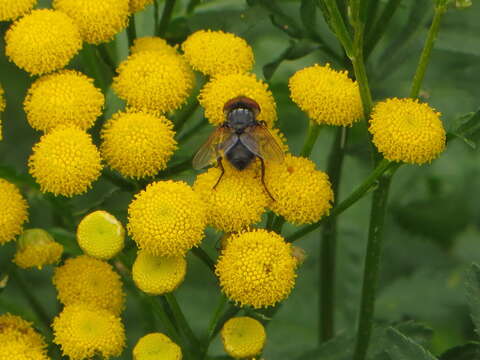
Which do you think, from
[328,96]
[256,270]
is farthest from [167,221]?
[328,96]

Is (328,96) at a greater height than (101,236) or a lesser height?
greater

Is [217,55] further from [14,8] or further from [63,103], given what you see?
[14,8]

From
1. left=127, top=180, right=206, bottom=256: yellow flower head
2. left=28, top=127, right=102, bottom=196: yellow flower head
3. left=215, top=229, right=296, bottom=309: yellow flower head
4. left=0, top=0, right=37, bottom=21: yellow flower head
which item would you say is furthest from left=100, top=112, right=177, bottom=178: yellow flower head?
left=0, top=0, right=37, bottom=21: yellow flower head

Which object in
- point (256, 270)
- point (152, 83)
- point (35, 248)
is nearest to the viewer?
point (256, 270)

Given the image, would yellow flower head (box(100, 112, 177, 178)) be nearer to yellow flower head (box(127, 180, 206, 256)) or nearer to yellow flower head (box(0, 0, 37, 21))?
yellow flower head (box(127, 180, 206, 256))

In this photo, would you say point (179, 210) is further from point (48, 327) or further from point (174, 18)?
point (174, 18)

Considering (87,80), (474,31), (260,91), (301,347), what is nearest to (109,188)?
(87,80)

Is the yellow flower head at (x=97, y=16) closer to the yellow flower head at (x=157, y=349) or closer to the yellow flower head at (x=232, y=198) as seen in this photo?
the yellow flower head at (x=232, y=198)
